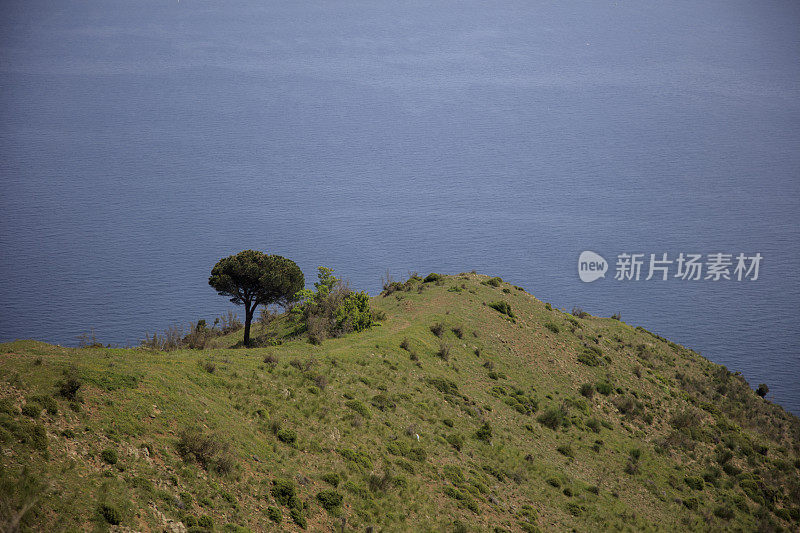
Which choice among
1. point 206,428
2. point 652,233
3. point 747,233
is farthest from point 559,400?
point 747,233

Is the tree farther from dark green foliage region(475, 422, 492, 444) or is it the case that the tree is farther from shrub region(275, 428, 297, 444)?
shrub region(275, 428, 297, 444)

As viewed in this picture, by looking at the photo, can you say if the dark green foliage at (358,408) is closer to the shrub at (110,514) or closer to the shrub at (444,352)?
the shrub at (444,352)

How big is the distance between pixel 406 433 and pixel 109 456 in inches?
697

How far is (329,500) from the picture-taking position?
26.2m

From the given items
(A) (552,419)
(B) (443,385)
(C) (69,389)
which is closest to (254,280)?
(B) (443,385)

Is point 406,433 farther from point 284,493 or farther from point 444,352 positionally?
point 444,352

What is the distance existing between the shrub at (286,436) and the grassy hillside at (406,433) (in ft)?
0.23

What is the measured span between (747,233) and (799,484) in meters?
150

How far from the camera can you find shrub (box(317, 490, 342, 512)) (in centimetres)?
2603

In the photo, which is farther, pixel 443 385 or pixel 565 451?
pixel 443 385

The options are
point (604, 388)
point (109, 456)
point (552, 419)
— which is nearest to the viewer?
point (109, 456)

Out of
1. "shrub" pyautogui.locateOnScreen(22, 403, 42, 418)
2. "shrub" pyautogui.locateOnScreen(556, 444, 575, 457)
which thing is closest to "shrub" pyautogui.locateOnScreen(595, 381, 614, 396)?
"shrub" pyautogui.locateOnScreen(556, 444, 575, 457)

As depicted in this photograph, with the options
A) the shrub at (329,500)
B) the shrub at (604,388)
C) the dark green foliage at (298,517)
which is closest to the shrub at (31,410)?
the dark green foliage at (298,517)

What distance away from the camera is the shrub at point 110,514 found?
19016 millimetres
